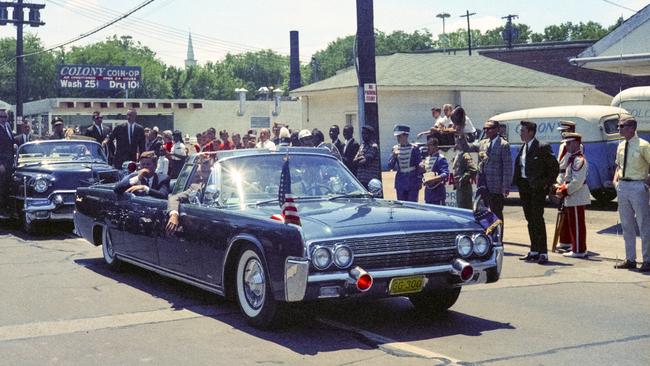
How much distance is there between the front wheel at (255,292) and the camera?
7168 mm

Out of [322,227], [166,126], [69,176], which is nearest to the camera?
[322,227]

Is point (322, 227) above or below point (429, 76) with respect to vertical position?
below

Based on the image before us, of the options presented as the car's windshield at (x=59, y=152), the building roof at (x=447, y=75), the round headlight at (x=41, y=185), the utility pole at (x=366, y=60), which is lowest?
the round headlight at (x=41, y=185)

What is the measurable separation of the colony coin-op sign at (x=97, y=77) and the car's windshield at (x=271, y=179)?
52720 mm

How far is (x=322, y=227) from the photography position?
6973 millimetres

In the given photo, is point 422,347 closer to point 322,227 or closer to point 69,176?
point 322,227

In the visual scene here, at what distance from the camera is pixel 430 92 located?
105 ft

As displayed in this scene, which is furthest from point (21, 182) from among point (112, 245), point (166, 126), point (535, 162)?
point (166, 126)

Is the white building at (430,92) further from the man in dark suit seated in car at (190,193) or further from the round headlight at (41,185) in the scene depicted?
the man in dark suit seated in car at (190,193)

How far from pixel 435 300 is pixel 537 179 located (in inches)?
162

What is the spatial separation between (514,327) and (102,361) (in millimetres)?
3401

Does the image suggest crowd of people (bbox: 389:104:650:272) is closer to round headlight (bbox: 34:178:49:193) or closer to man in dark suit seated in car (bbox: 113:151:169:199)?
man in dark suit seated in car (bbox: 113:151:169:199)

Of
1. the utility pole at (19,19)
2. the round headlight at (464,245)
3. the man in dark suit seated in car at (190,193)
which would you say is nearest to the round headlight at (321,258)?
the round headlight at (464,245)

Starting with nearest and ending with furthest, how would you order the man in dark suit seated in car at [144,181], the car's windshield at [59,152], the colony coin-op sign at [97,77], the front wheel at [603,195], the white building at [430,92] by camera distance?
the man in dark suit seated in car at [144,181]
the car's windshield at [59,152]
the front wheel at [603,195]
the white building at [430,92]
the colony coin-op sign at [97,77]
